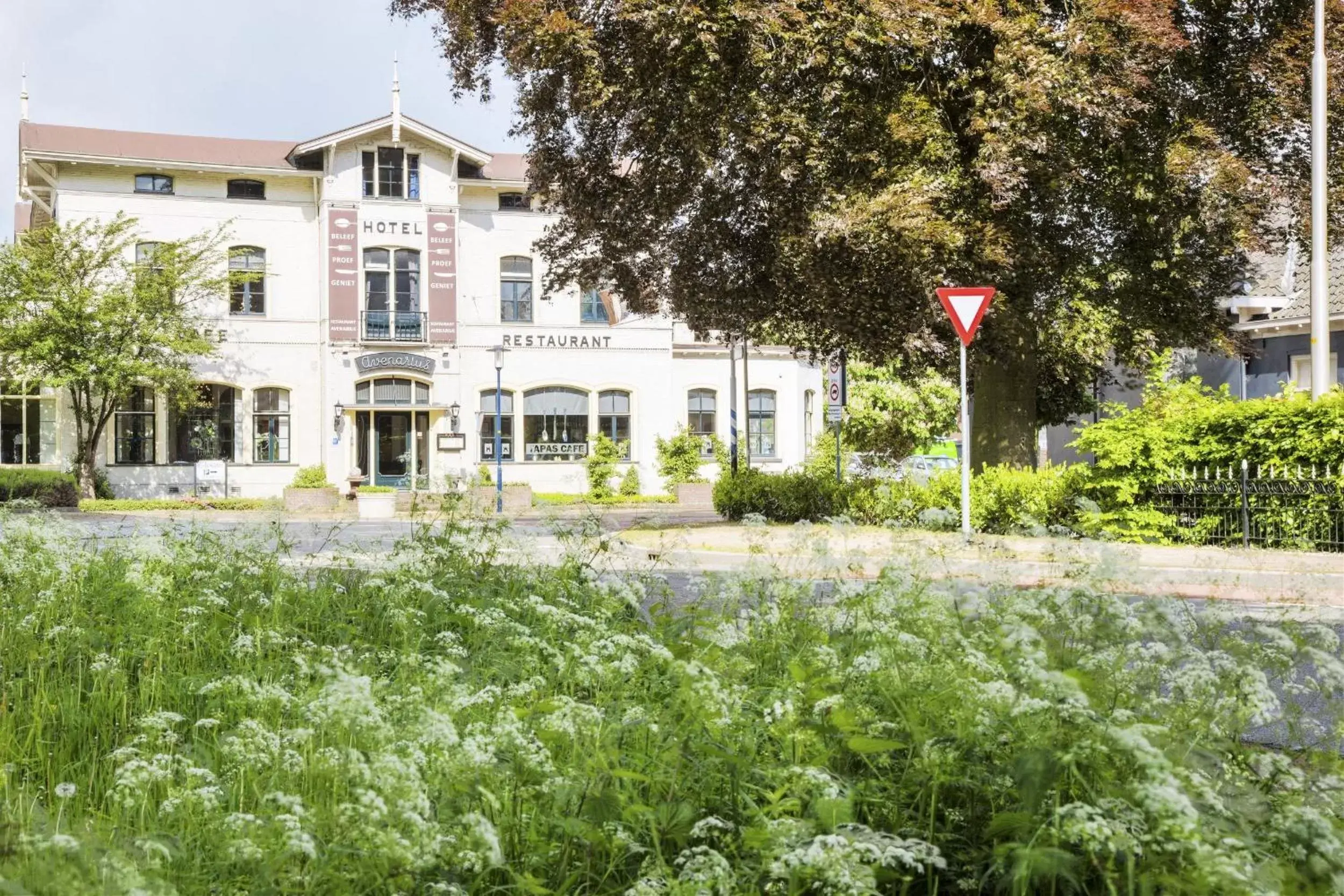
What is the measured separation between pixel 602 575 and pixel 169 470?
31.0 metres

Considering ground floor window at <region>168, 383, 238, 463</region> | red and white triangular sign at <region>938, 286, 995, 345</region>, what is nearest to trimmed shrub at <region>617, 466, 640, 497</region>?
ground floor window at <region>168, 383, 238, 463</region>

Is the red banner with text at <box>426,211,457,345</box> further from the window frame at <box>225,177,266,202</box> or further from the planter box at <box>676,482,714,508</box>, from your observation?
the planter box at <box>676,482,714,508</box>

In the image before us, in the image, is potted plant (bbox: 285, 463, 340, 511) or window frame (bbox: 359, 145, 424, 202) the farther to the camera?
window frame (bbox: 359, 145, 424, 202)

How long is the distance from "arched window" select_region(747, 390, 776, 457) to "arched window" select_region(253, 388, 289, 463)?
16.2 metres

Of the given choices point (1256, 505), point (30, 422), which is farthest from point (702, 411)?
point (1256, 505)

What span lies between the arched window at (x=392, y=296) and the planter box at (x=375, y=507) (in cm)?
979

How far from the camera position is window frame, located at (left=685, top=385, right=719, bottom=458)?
41.0 metres

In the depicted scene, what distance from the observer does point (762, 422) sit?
42.9 meters

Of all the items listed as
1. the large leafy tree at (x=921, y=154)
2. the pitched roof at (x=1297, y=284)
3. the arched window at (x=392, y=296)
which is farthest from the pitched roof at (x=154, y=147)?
the pitched roof at (x=1297, y=284)

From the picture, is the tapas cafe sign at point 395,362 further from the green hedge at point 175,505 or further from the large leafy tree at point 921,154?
the large leafy tree at point 921,154

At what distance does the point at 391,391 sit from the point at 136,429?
768 cm

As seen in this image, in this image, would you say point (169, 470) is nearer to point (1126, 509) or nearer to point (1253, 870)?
point (1126, 509)

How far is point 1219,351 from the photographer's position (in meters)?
20.2

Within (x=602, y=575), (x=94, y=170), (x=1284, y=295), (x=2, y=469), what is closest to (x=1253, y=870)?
(x=602, y=575)
